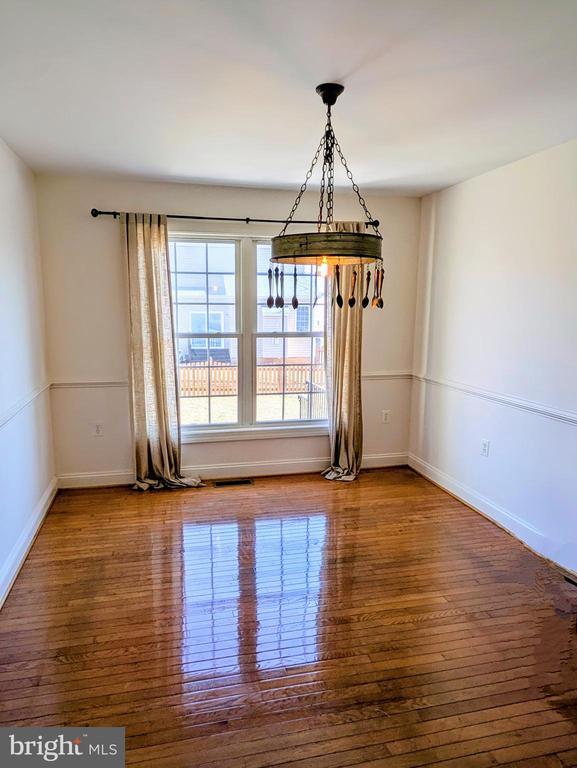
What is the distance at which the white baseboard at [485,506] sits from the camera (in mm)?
3221

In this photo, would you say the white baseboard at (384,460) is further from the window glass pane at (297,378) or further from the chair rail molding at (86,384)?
the chair rail molding at (86,384)

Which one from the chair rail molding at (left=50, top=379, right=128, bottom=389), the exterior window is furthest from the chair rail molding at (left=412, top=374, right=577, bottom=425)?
the chair rail molding at (left=50, top=379, right=128, bottom=389)

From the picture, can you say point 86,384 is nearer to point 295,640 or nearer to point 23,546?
point 23,546

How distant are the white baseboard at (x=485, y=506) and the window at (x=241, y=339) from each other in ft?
3.61

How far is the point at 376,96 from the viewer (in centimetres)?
224

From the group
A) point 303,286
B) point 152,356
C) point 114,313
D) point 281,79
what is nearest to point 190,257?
point 114,313

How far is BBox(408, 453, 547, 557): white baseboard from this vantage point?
10.6 feet

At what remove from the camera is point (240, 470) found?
448 cm

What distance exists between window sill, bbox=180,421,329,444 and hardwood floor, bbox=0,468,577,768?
81cm

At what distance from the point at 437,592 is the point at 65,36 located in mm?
3083

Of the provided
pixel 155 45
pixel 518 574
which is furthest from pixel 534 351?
pixel 155 45

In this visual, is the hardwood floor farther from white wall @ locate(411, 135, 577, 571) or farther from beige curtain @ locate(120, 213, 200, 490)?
beige curtain @ locate(120, 213, 200, 490)

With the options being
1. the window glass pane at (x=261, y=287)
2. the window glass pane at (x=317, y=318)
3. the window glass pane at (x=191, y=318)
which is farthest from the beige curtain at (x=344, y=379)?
the window glass pane at (x=191, y=318)

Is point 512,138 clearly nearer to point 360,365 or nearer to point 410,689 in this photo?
point 360,365
